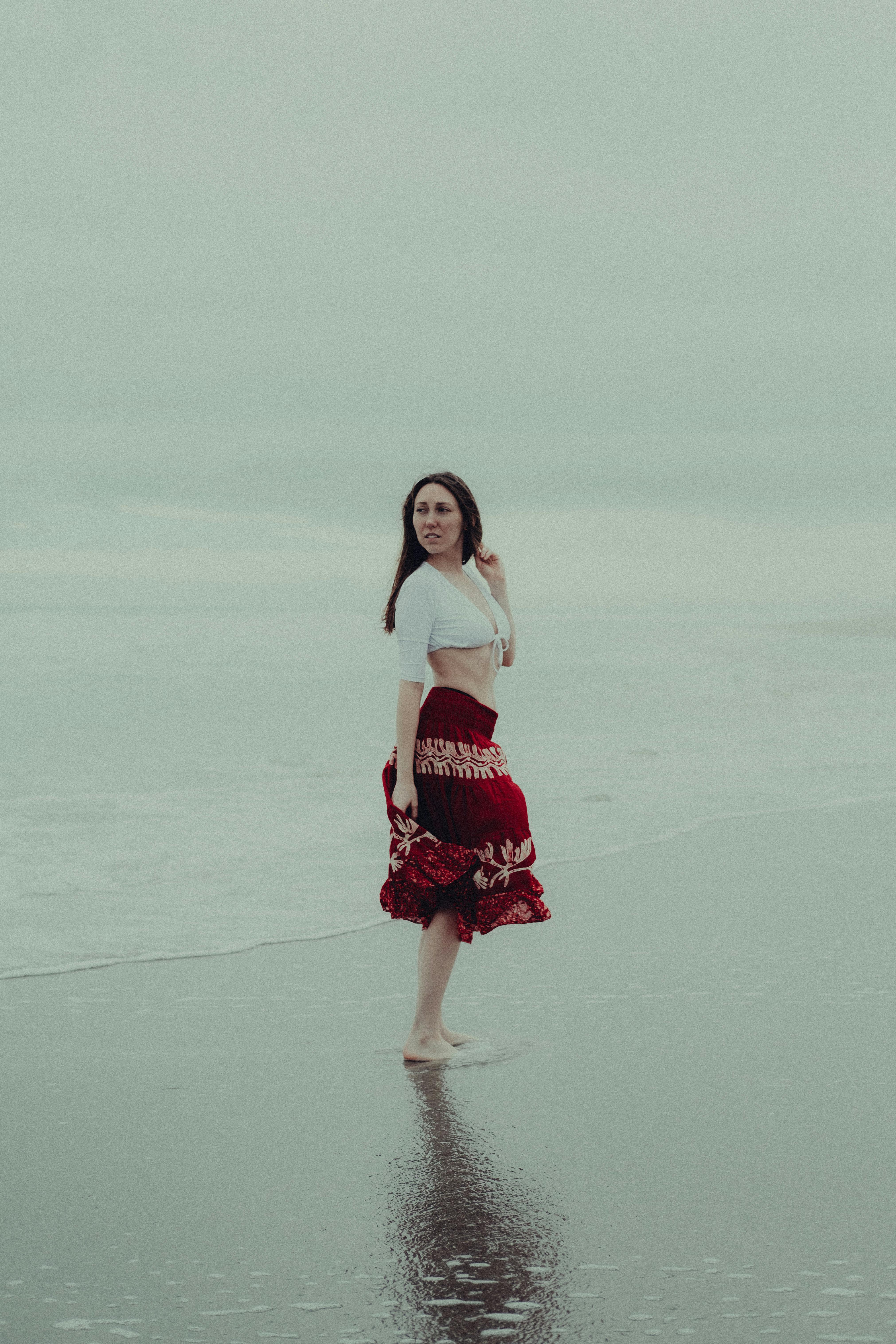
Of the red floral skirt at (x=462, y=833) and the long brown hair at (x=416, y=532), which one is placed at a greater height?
the long brown hair at (x=416, y=532)

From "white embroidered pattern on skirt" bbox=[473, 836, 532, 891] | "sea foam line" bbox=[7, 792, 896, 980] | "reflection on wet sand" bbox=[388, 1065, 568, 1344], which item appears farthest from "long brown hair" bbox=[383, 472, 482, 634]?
"sea foam line" bbox=[7, 792, 896, 980]

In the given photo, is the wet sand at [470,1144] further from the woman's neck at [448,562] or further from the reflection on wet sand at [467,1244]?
the woman's neck at [448,562]

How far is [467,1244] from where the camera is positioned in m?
2.77

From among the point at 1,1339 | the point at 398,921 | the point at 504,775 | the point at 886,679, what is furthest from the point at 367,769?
the point at 886,679

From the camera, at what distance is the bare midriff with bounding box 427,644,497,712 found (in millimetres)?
4223

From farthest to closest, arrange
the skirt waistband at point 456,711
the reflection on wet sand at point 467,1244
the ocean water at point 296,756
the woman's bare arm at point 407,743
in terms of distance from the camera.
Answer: the ocean water at point 296,756
the skirt waistband at point 456,711
the woman's bare arm at point 407,743
the reflection on wet sand at point 467,1244

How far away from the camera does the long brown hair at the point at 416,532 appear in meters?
4.28

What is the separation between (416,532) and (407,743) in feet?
→ 2.14

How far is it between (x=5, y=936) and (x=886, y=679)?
20.9 m

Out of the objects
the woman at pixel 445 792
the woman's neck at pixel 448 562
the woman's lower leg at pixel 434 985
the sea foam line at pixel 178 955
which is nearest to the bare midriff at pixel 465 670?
the woman at pixel 445 792

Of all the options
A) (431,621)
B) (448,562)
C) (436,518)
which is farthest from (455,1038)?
(436,518)

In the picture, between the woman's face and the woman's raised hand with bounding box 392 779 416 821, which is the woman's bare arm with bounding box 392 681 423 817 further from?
the woman's face

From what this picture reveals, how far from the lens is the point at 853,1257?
2662 mm

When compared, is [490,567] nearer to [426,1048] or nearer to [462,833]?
[462,833]
